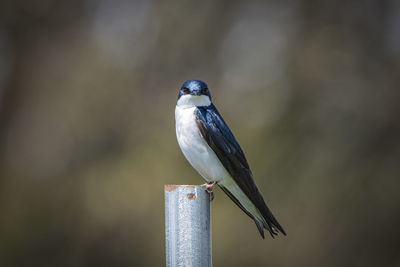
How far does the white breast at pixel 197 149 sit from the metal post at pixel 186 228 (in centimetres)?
87

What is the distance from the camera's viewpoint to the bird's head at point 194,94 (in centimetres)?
341

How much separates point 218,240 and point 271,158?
124cm

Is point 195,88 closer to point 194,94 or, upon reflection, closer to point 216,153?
point 194,94

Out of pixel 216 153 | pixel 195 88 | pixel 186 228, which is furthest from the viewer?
pixel 195 88

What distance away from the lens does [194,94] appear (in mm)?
3398

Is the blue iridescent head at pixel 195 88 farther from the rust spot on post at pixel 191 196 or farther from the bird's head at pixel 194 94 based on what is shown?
the rust spot on post at pixel 191 196

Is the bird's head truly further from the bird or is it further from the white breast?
the white breast

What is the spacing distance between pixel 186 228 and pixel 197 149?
0.97 m

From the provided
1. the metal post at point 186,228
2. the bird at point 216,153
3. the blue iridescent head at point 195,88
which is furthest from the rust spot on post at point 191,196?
the blue iridescent head at point 195,88

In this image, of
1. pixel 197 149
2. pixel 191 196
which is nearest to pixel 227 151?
pixel 197 149

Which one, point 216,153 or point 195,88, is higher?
point 195,88

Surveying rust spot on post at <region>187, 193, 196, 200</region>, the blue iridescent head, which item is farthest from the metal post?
the blue iridescent head

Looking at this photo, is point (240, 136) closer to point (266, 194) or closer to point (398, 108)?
point (266, 194)

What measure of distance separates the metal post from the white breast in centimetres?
87
